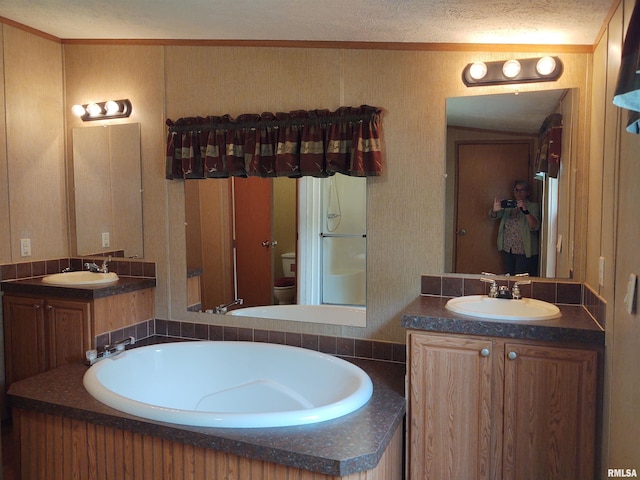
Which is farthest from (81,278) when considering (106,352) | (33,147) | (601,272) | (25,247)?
→ (601,272)

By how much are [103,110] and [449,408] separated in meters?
2.80

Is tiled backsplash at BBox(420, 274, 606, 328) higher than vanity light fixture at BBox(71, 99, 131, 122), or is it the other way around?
vanity light fixture at BBox(71, 99, 131, 122)

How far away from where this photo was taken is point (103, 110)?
3.21m

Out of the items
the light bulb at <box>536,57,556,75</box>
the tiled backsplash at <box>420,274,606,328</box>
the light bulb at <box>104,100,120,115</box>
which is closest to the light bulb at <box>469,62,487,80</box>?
the light bulb at <box>536,57,556,75</box>

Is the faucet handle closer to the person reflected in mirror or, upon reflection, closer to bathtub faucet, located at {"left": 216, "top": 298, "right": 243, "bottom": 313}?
the person reflected in mirror

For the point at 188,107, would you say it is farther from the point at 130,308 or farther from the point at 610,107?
the point at 610,107

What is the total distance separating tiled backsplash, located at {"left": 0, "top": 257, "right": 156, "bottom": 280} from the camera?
3.06m

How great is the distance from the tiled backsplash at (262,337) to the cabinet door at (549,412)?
740mm

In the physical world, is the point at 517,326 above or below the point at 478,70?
below

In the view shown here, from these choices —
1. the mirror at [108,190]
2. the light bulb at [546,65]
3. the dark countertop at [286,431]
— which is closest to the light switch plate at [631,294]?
the dark countertop at [286,431]

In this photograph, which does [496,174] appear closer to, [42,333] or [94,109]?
[94,109]

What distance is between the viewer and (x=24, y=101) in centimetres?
312

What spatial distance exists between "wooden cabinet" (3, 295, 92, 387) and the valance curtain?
1.02 meters

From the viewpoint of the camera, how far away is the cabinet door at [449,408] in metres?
2.00
